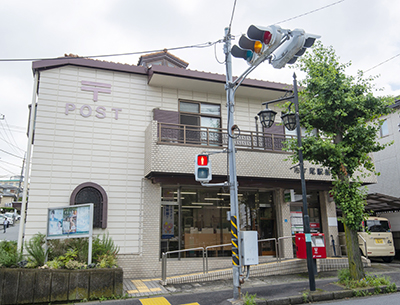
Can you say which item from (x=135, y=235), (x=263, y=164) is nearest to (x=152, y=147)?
(x=135, y=235)

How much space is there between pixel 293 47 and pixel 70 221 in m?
8.29

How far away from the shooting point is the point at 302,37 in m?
6.40

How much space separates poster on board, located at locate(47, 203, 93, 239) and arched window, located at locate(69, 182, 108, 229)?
6.21ft

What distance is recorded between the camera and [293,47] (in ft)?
21.3

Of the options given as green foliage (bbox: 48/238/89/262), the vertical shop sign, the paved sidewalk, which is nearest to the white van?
the paved sidewalk

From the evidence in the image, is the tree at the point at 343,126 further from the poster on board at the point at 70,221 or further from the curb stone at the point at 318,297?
the poster on board at the point at 70,221

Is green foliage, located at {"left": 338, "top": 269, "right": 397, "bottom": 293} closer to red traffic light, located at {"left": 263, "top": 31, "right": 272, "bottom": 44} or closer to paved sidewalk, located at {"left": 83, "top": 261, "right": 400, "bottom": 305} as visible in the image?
paved sidewalk, located at {"left": 83, "top": 261, "right": 400, "bottom": 305}

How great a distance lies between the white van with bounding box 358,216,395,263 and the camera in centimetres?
1530

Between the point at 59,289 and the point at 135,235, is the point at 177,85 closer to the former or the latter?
the point at 135,235

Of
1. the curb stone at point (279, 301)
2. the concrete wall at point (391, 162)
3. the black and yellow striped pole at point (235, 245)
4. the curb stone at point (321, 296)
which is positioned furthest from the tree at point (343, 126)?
the concrete wall at point (391, 162)

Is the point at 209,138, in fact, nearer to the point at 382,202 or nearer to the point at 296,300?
the point at 296,300

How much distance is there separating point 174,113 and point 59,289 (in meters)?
8.31

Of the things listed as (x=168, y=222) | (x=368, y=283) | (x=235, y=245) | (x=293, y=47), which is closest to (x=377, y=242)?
(x=368, y=283)

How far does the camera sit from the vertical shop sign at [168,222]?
13.2 metres
